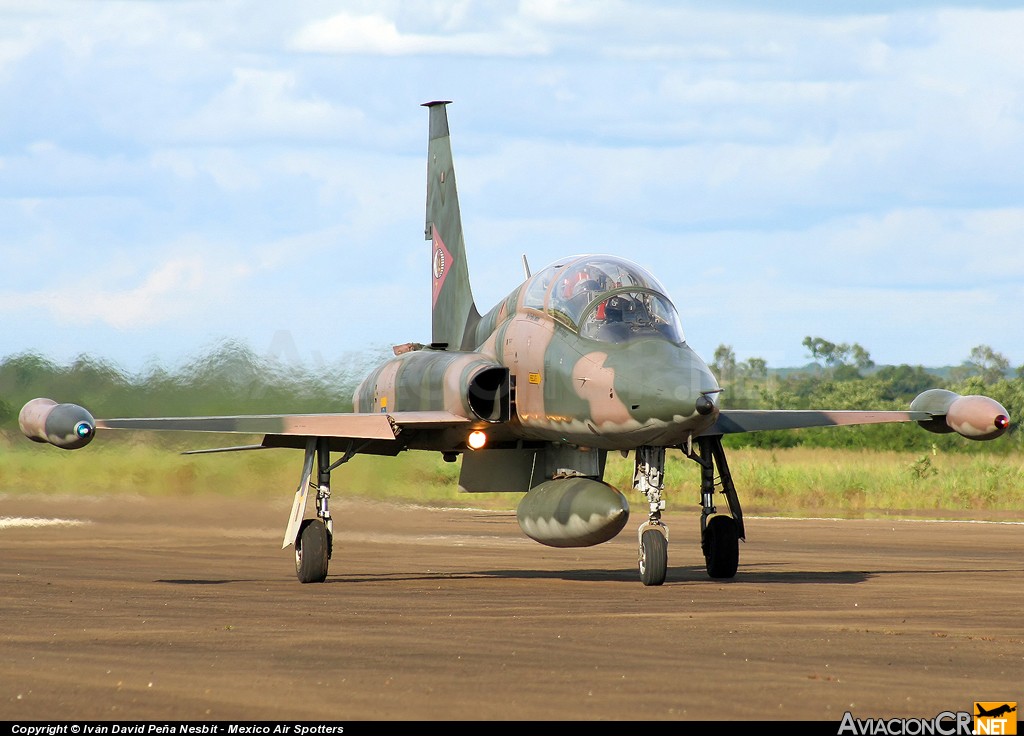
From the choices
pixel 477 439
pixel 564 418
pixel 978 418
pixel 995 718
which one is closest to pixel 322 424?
pixel 477 439

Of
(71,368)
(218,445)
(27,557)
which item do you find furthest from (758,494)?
(27,557)

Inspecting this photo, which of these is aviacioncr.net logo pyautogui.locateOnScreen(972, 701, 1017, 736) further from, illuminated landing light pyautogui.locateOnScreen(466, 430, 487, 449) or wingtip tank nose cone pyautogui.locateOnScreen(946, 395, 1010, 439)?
illuminated landing light pyautogui.locateOnScreen(466, 430, 487, 449)

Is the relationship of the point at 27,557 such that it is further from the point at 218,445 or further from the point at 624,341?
the point at 624,341

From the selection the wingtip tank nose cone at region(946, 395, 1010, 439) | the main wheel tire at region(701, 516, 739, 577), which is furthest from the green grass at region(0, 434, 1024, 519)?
the wingtip tank nose cone at region(946, 395, 1010, 439)

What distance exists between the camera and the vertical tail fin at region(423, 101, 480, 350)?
940 inches

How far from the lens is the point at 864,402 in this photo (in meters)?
68.2

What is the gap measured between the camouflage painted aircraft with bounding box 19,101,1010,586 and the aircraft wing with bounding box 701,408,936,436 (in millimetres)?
25

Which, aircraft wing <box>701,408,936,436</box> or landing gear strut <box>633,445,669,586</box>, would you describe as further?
aircraft wing <box>701,408,936,436</box>

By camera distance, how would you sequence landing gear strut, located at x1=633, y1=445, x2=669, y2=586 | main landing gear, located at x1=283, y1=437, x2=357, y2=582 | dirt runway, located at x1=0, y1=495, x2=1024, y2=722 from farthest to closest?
main landing gear, located at x1=283, y1=437, x2=357, y2=582 → landing gear strut, located at x1=633, y1=445, x2=669, y2=586 → dirt runway, located at x1=0, y1=495, x2=1024, y2=722

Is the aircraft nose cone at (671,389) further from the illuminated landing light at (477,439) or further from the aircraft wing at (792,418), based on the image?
the illuminated landing light at (477,439)

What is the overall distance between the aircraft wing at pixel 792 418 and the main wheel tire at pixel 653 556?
8.08 ft

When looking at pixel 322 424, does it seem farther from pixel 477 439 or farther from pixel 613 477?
pixel 613 477

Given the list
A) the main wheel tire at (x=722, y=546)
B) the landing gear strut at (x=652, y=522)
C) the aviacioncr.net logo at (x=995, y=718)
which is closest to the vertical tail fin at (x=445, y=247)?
the main wheel tire at (x=722, y=546)

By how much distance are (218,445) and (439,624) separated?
1622cm
